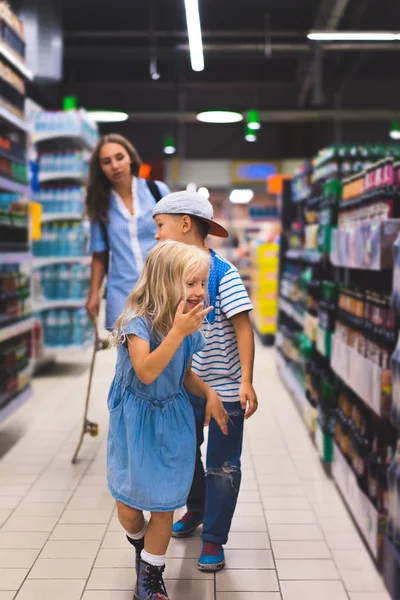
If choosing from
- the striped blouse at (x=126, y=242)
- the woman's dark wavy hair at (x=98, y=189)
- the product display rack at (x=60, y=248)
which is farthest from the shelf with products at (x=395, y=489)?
the product display rack at (x=60, y=248)

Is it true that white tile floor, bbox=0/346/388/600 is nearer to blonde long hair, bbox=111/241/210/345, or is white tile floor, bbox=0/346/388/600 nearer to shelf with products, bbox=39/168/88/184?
blonde long hair, bbox=111/241/210/345

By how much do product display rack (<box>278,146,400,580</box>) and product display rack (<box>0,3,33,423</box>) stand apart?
76.5 inches

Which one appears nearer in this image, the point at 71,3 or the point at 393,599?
the point at 393,599

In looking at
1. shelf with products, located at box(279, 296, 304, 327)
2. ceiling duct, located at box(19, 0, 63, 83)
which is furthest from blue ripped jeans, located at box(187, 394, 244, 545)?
ceiling duct, located at box(19, 0, 63, 83)

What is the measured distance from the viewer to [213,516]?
2.88 metres

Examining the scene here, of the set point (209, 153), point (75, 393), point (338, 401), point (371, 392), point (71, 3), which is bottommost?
point (75, 393)

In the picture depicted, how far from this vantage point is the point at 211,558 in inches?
114

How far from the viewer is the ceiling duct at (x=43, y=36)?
9.07m

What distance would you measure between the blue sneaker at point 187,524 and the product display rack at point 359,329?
0.73 metres

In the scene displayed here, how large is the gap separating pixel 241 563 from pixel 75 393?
387 centimetres

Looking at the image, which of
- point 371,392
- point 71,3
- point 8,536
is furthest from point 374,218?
point 71,3

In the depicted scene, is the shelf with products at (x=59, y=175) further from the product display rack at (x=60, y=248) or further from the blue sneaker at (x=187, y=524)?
the blue sneaker at (x=187, y=524)

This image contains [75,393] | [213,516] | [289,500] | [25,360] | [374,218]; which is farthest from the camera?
[75,393]

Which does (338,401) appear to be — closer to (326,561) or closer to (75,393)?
(326,561)
